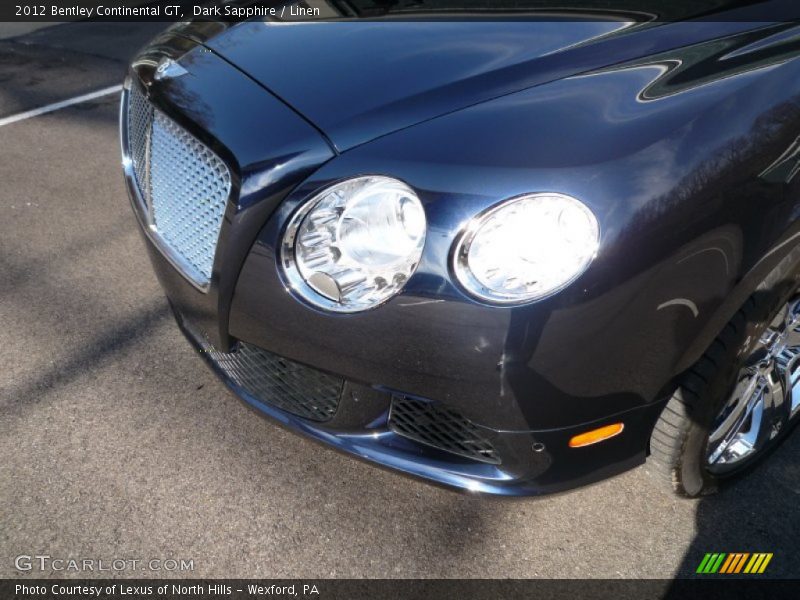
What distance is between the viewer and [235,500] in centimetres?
213

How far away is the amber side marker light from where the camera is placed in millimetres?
1709

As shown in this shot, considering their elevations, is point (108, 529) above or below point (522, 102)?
below

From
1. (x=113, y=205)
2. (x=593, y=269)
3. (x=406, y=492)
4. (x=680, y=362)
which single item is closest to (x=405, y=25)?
(x=593, y=269)

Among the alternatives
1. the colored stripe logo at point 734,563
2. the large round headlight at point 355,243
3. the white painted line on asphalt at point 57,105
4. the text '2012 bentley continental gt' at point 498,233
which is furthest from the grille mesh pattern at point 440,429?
the white painted line on asphalt at point 57,105

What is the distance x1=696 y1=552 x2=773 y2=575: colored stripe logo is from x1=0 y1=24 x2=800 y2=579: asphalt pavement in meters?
0.02

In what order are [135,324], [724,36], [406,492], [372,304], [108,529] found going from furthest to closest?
1. [135,324]
2. [406,492]
3. [108,529]
4. [724,36]
5. [372,304]

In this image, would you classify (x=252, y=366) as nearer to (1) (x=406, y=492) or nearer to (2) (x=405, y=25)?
(1) (x=406, y=492)

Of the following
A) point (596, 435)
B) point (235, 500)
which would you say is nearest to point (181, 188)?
point (235, 500)

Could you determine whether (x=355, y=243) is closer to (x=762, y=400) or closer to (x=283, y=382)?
(x=283, y=382)

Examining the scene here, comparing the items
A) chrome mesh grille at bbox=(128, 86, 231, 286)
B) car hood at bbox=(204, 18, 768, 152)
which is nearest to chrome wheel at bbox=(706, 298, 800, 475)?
car hood at bbox=(204, 18, 768, 152)

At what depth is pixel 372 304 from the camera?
160 cm

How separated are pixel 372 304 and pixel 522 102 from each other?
558 millimetres

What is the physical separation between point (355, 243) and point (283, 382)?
478mm

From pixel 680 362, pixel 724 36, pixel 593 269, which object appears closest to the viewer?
pixel 593 269
